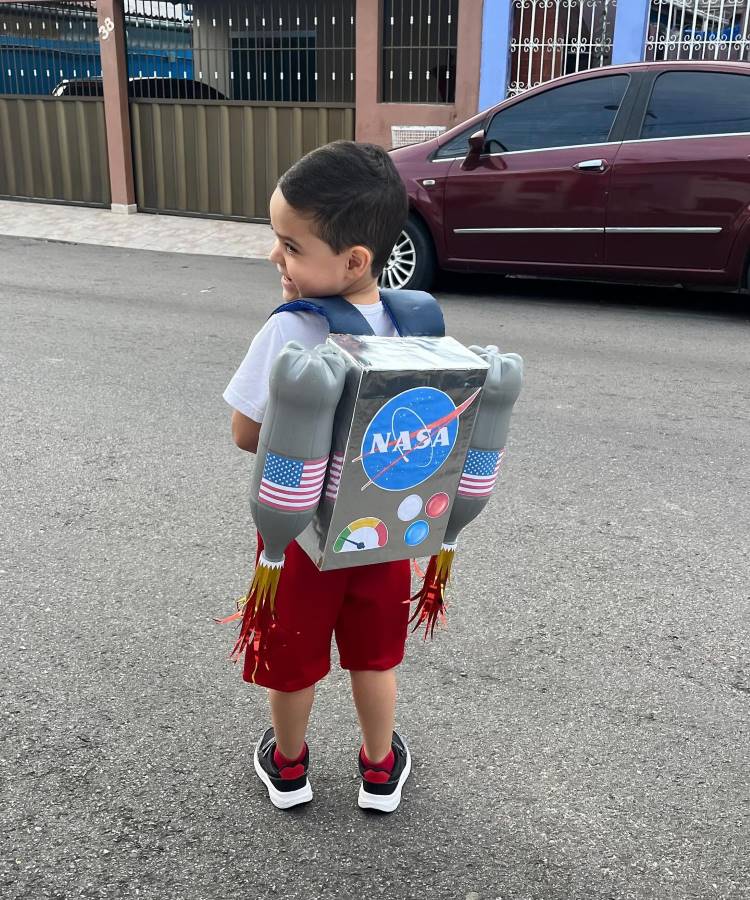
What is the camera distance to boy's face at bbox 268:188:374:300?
1.79 metres

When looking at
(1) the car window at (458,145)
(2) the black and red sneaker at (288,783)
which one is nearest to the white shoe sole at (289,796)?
(2) the black and red sneaker at (288,783)

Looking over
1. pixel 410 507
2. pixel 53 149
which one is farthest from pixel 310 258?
pixel 53 149

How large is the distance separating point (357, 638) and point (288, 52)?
1123cm

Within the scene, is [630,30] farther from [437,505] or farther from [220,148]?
[437,505]

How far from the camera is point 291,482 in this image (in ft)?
5.50

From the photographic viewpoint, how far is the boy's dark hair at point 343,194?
5.81 ft

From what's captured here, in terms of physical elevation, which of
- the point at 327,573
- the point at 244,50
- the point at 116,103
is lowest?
the point at 327,573

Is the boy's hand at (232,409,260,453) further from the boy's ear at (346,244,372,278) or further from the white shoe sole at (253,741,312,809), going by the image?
the white shoe sole at (253,741,312,809)

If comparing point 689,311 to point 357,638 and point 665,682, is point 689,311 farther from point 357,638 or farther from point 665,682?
point 357,638

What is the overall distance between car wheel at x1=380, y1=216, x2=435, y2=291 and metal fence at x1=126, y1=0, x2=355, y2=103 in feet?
15.0

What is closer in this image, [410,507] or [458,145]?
[410,507]

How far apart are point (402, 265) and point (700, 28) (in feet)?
15.8

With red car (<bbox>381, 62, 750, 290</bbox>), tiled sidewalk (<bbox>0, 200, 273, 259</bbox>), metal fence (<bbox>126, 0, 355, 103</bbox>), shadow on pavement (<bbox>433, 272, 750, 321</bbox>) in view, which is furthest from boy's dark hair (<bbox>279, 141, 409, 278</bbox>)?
metal fence (<bbox>126, 0, 355, 103</bbox>)

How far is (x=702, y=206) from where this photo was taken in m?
6.92
